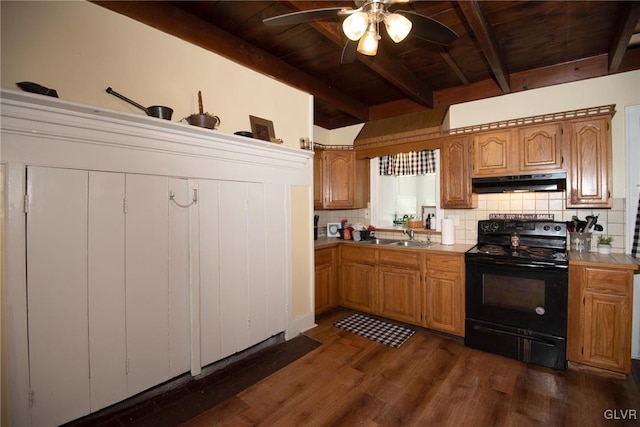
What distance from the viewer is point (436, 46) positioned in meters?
2.57

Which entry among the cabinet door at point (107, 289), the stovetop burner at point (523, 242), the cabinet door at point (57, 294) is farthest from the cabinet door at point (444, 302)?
the cabinet door at point (57, 294)

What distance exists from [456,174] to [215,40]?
8.97ft

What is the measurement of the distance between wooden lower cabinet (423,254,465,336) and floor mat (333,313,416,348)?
1.01ft

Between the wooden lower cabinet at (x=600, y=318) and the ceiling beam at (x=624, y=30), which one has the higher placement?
the ceiling beam at (x=624, y=30)

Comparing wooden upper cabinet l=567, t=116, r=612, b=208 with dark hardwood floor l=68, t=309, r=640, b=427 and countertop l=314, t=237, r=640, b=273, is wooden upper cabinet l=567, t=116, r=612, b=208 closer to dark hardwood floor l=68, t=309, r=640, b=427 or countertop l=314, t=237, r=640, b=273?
countertop l=314, t=237, r=640, b=273

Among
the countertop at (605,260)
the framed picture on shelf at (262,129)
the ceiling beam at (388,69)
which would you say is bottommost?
the countertop at (605,260)

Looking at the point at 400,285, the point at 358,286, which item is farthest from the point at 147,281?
the point at 400,285

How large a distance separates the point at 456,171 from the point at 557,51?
1370 millimetres

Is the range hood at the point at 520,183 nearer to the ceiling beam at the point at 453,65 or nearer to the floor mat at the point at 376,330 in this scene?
the ceiling beam at the point at 453,65

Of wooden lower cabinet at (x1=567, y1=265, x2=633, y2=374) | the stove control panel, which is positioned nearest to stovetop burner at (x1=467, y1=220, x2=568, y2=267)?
the stove control panel

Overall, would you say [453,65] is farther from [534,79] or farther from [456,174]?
[456,174]

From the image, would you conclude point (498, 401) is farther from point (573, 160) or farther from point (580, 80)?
point (580, 80)

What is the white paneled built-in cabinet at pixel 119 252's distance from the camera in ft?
5.03

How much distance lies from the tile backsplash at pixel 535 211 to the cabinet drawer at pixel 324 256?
4.50ft
